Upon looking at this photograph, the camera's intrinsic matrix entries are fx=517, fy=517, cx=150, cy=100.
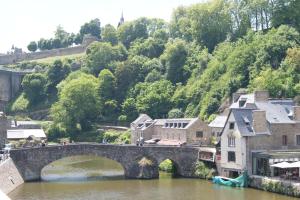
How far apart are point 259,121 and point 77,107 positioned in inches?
2183

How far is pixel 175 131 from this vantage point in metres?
69.6

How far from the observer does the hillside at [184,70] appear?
80.6 meters

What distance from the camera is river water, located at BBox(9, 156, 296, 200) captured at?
44.3 meters

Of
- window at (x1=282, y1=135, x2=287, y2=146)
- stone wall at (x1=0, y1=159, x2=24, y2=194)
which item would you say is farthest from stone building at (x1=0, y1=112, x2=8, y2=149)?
window at (x1=282, y1=135, x2=287, y2=146)

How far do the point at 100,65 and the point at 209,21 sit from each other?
32070mm

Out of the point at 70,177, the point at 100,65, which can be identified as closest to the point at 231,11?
the point at 100,65

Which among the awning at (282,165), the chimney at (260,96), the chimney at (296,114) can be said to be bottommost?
the awning at (282,165)

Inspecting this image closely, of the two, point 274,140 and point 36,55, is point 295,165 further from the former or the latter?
point 36,55

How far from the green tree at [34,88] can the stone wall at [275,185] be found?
272 feet

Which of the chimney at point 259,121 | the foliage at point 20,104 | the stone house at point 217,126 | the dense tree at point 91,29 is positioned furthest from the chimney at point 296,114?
the dense tree at point 91,29

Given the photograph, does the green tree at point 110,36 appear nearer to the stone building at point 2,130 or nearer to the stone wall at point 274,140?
the stone building at point 2,130

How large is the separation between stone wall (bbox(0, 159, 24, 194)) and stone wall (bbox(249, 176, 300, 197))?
73.2 ft

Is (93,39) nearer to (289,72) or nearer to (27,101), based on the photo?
(27,101)

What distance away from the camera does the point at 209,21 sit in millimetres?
104750
